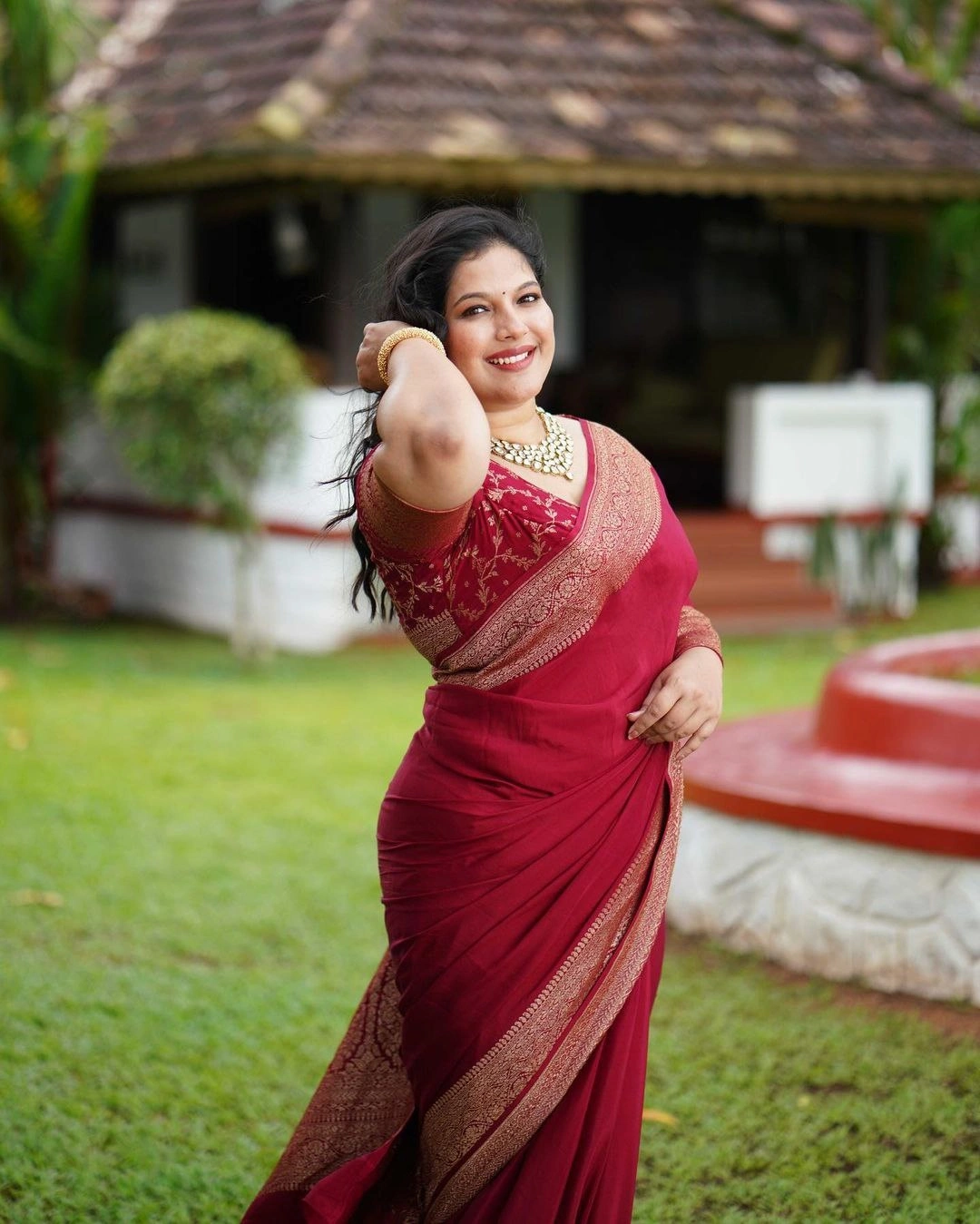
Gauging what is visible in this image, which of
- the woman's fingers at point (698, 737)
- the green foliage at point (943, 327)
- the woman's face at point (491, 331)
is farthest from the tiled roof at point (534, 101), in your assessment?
Result: the woman's fingers at point (698, 737)

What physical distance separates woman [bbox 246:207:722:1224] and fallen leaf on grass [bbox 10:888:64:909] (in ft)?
8.99

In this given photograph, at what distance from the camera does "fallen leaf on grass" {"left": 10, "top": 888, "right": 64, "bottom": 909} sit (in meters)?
5.19

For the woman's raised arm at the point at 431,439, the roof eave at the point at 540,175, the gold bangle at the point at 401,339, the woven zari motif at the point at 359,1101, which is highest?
the gold bangle at the point at 401,339

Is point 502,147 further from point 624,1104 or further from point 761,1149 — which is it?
point 624,1104

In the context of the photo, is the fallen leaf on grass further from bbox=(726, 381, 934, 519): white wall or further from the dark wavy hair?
bbox=(726, 381, 934, 519): white wall

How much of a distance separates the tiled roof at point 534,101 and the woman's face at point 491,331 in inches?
262

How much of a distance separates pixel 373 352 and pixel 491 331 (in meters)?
0.18

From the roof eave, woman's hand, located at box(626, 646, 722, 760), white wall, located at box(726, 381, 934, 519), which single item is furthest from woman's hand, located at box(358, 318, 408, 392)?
white wall, located at box(726, 381, 934, 519)

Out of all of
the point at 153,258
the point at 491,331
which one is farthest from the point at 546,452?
the point at 153,258

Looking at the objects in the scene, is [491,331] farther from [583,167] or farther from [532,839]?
[583,167]

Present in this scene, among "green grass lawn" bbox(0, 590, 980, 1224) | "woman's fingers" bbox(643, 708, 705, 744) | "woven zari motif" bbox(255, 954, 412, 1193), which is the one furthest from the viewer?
"green grass lawn" bbox(0, 590, 980, 1224)

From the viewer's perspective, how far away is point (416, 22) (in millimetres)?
10359

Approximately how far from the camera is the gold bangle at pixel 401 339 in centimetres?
254

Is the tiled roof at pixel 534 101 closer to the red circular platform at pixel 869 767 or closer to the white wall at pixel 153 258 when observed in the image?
the white wall at pixel 153 258
